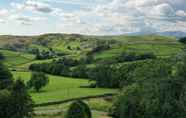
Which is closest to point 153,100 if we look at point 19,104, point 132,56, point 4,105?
point 19,104

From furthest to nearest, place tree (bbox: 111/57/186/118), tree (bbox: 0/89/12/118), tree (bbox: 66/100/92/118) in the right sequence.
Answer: tree (bbox: 111/57/186/118)
tree (bbox: 66/100/92/118)
tree (bbox: 0/89/12/118)

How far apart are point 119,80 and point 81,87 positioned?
16.5m

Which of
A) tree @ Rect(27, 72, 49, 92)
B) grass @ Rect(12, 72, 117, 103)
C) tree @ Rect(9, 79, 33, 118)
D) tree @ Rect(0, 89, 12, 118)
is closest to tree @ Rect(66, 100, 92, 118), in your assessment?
tree @ Rect(9, 79, 33, 118)

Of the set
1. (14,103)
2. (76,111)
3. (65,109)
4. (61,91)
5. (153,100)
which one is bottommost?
(61,91)

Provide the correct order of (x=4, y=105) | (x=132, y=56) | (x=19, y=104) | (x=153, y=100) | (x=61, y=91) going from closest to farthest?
1. (x=4, y=105)
2. (x=19, y=104)
3. (x=153, y=100)
4. (x=61, y=91)
5. (x=132, y=56)

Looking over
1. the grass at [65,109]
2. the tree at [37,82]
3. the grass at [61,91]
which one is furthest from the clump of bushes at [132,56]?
the grass at [65,109]

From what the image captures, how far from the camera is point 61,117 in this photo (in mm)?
79750

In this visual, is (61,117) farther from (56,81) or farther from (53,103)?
(56,81)

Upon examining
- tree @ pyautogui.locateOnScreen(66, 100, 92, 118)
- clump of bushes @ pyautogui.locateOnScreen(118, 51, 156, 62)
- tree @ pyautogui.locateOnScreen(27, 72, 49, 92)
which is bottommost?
tree @ pyautogui.locateOnScreen(27, 72, 49, 92)

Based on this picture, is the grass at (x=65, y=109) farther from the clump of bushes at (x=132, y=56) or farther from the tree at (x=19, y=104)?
the clump of bushes at (x=132, y=56)

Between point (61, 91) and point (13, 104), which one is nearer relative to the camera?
point (13, 104)

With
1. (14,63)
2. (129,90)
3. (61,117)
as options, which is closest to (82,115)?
(61,117)

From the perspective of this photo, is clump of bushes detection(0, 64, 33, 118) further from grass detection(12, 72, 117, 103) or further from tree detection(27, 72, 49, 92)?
tree detection(27, 72, 49, 92)

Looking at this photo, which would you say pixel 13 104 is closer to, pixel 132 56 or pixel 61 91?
pixel 61 91
